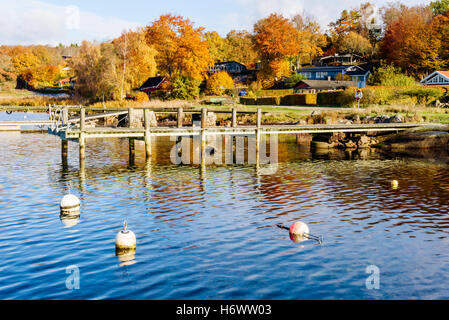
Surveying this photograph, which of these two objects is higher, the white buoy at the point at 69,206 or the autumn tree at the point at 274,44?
the autumn tree at the point at 274,44

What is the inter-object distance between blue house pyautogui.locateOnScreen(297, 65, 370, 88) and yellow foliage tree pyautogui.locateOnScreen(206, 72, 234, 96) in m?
25.5

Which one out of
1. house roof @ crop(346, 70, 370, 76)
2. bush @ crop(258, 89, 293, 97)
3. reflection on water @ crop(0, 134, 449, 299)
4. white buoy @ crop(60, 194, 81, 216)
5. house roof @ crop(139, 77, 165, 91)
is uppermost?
house roof @ crop(346, 70, 370, 76)

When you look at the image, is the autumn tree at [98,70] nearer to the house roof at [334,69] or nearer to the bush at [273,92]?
the bush at [273,92]

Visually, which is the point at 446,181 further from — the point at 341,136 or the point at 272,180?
the point at 341,136

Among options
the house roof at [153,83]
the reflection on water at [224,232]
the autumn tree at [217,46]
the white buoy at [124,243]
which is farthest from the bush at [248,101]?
the white buoy at [124,243]

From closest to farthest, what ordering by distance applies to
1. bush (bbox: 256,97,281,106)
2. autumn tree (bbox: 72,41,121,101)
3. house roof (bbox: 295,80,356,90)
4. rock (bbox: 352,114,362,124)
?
rock (bbox: 352,114,362,124) → bush (bbox: 256,97,281,106) → autumn tree (bbox: 72,41,121,101) → house roof (bbox: 295,80,356,90)

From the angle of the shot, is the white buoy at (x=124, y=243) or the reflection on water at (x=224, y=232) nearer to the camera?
the reflection on water at (x=224, y=232)

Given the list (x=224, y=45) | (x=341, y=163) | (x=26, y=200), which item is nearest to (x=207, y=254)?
(x=26, y=200)

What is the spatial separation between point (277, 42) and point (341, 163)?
256 feet

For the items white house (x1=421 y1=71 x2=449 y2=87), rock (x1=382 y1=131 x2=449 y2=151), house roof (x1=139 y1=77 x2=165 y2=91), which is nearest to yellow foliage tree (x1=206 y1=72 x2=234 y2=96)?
house roof (x1=139 y1=77 x2=165 y2=91)

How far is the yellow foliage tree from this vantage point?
91.5m

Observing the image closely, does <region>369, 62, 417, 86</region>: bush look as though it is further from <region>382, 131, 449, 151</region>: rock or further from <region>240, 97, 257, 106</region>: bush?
<region>382, 131, 449, 151</region>: rock

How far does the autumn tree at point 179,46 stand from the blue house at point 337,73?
3004 centimetres

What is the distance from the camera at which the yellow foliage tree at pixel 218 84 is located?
91.5 meters
